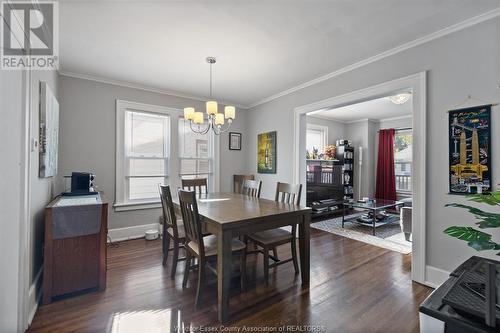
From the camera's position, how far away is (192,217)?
2018 millimetres

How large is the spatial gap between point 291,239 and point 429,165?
1.57m

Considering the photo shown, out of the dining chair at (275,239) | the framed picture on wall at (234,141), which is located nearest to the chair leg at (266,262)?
the dining chair at (275,239)

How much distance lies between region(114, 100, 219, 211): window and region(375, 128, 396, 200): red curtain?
4717 mm

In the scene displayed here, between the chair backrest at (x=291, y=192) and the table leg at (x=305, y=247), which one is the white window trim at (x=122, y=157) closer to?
the chair backrest at (x=291, y=192)

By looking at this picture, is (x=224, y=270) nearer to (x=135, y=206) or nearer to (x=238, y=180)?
(x=135, y=206)

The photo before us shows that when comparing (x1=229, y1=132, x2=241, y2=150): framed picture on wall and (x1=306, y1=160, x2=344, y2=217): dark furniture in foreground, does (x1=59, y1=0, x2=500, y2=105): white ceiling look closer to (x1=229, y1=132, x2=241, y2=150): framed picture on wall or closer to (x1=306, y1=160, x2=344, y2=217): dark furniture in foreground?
(x1=229, y1=132, x2=241, y2=150): framed picture on wall

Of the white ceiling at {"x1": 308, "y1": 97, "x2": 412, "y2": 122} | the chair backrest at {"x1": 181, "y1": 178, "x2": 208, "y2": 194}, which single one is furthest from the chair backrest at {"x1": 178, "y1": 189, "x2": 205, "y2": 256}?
the white ceiling at {"x1": 308, "y1": 97, "x2": 412, "y2": 122}

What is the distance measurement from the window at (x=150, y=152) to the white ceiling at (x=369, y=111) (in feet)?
8.63

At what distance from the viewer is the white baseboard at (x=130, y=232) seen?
363cm

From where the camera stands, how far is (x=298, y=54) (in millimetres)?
2754

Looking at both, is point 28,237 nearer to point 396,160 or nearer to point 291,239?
point 291,239

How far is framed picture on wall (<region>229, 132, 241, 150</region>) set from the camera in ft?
16.1

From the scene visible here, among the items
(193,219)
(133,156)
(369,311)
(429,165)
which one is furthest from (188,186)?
(429,165)

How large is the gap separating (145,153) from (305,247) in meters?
3.00
